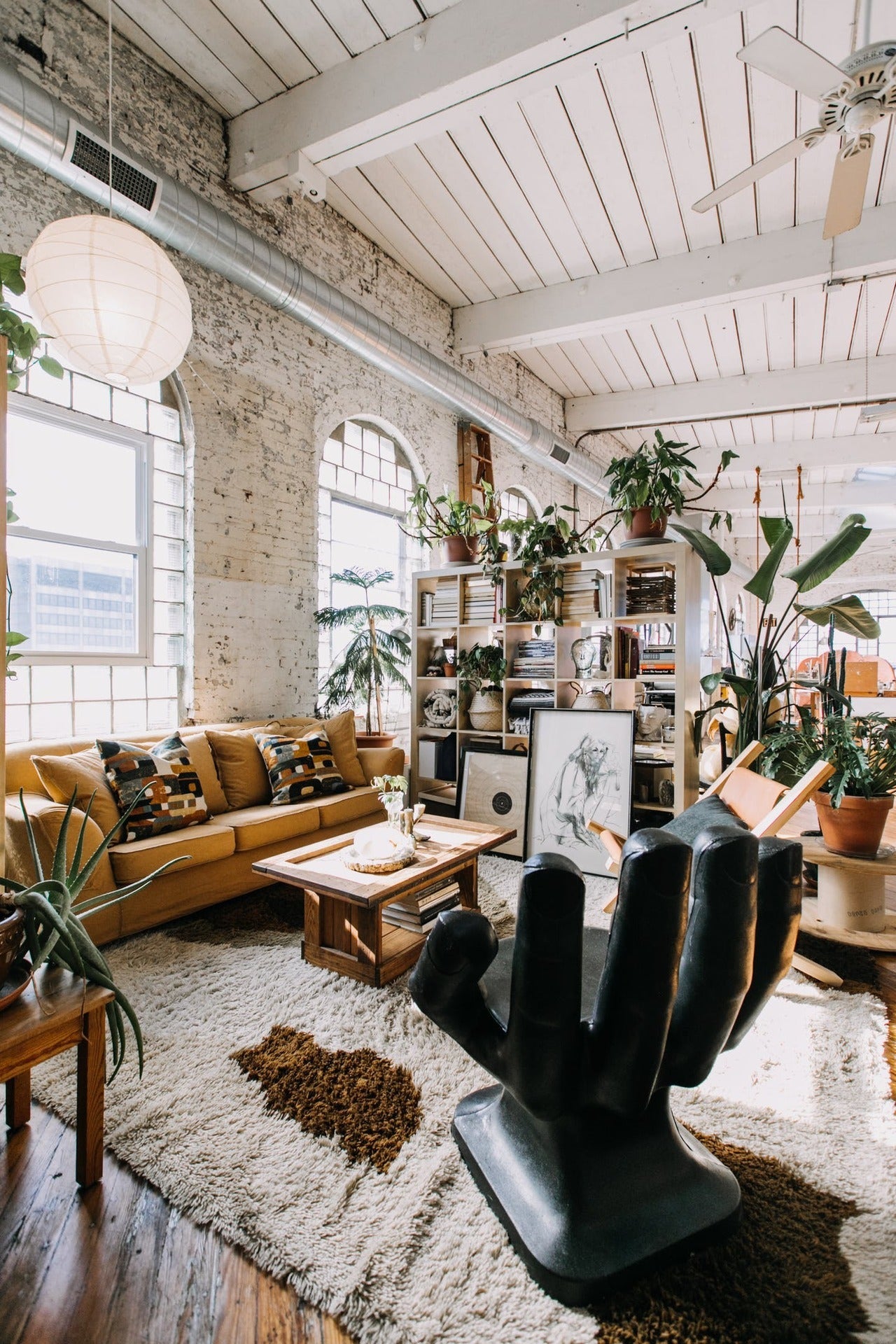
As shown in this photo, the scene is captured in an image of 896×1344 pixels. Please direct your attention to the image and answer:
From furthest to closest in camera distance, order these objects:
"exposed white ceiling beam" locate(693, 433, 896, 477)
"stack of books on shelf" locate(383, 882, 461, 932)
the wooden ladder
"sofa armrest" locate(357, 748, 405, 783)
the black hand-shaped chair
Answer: "exposed white ceiling beam" locate(693, 433, 896, 477) < the wooden ladder < "sofa armrest" locate(357, 748, 405, 783) < "stack of books on shelf" locate(383, 882, 461, 932) < the black hand-shaped chair

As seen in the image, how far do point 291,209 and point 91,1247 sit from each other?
A: 553 cm

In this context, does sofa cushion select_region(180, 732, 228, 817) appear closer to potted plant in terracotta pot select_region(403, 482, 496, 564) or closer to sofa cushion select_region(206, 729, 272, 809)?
sofa cushion select_region(206, 729, 272, 809)

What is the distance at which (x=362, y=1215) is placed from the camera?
1.52m

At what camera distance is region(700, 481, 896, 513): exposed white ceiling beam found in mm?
9758

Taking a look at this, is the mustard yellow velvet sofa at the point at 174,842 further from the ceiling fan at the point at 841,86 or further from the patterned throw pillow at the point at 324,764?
the ceiling fan at the point at 841,86

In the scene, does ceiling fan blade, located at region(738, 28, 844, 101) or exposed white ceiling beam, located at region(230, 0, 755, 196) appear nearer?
ceiling fan blade, located at region(738, 28, 844, 101)

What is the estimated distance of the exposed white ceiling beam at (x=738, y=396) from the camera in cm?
Result: 702

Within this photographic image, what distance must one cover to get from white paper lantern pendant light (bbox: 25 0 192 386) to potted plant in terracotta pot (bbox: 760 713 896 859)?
310 cm

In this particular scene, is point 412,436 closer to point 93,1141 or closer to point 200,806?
point 200,806

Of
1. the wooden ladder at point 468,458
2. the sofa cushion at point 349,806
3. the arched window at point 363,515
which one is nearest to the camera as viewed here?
the sofa cushion at point 349,806

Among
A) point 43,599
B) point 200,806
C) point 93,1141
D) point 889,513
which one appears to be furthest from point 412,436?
point 889,513

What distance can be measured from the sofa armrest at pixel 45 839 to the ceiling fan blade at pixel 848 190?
396 cm

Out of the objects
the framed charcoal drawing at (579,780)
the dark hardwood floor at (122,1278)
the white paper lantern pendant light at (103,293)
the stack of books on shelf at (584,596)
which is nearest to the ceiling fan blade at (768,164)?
the stack of books on shelf at (584,596)

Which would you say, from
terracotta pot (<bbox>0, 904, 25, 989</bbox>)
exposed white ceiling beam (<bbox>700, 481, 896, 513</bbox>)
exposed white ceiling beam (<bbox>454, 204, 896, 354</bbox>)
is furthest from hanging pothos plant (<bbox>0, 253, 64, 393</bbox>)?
exposed white ceiling beam (<bbox>700, 481, 896, 513</bbox>)
